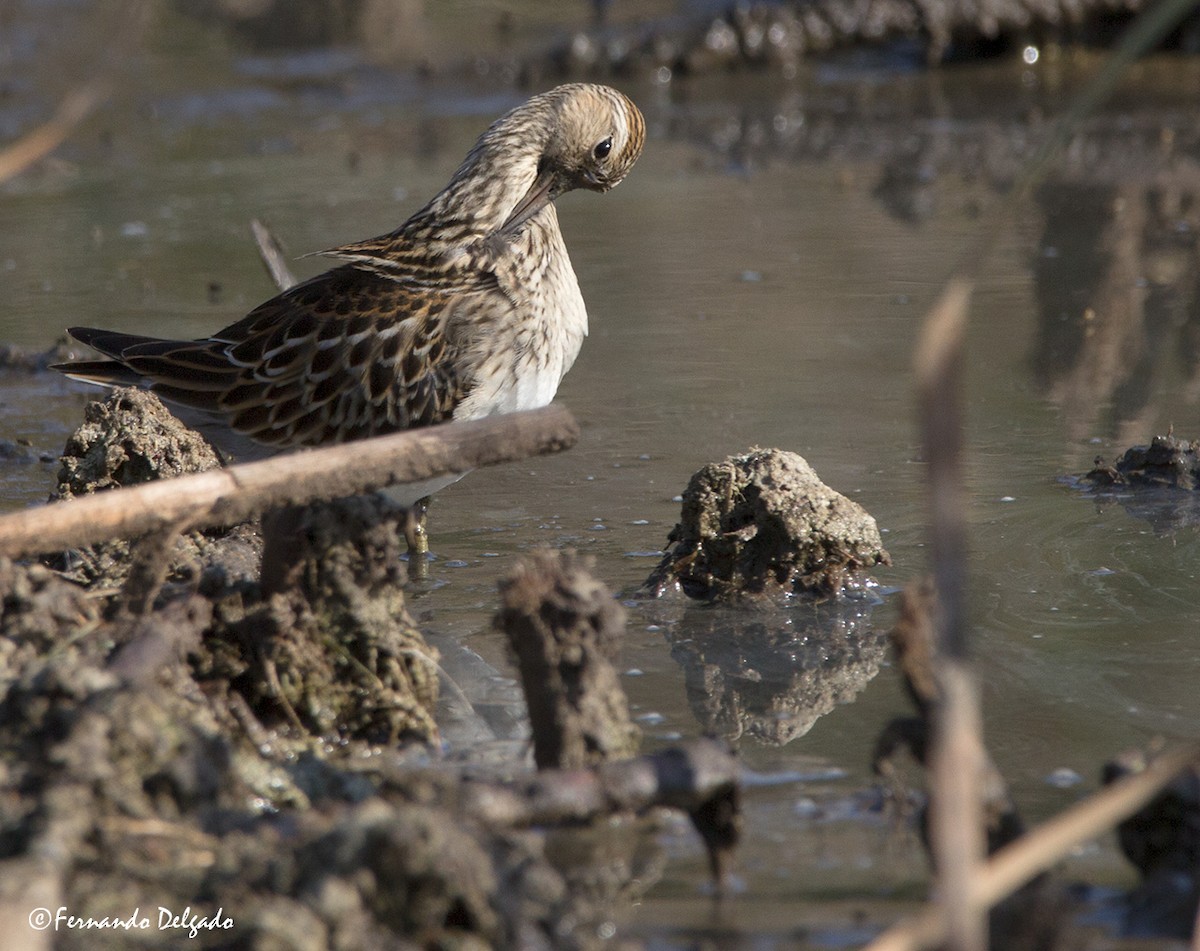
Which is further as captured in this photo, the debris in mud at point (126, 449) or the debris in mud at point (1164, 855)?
the debris in mud at point (126, 449)

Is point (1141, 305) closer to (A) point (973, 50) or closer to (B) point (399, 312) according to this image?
(B) point (399, 312)

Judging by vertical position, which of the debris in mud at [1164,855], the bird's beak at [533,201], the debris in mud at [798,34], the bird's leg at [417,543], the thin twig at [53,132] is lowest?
the debris in mud at [1164,855]

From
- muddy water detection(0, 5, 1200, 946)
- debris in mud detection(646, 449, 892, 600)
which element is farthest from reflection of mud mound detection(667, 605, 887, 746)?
debris in mud detection(646, 449, 892, 600)

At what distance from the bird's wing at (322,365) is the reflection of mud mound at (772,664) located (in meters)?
1.18

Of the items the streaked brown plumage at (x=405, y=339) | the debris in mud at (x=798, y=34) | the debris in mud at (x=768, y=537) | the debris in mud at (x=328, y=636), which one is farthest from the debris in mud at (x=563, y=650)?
the debris in mud at (x=798, y=34)

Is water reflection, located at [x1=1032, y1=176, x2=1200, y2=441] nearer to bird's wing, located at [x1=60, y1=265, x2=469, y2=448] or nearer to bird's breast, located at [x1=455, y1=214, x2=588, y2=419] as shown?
bird's breast, located at [x1=455, y1=214, x2=588, y2=419]

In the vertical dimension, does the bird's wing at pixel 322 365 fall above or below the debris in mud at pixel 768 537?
above

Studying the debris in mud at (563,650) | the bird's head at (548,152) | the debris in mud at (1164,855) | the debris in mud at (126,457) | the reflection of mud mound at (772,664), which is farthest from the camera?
the bird's head at (548,152)

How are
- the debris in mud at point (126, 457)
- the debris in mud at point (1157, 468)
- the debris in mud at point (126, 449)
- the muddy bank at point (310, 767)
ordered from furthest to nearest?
the debris in mud at point (1157, 468) < the debris in mud at point (126, 449) < the debris in mud at point (126, 457) < the muddy bank at point (310, 767)

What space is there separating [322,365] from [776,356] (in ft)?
8.18

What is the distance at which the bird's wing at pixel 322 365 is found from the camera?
506cm

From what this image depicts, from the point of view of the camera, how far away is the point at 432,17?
13633 millimetres

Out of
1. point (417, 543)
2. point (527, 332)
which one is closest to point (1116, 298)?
point (527, 332)

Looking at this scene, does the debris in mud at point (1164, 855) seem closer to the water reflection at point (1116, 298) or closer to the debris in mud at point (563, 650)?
the debris in mud at point (563, 650)
